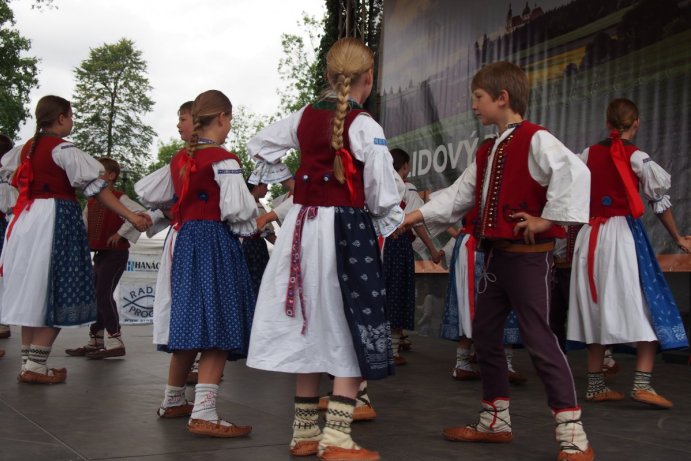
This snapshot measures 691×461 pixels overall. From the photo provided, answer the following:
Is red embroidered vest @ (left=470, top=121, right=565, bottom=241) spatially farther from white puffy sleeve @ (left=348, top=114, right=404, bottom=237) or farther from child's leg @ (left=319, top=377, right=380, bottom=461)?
child's leg @ (left=319, top=377, right=380, bottom=461)

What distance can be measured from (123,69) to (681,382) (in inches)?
1475

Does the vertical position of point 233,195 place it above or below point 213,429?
above

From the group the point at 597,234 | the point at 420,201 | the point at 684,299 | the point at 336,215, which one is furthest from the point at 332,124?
the point at 684,299

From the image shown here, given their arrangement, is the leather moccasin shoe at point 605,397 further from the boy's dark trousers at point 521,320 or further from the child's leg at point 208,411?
the child's leg at point 208,411

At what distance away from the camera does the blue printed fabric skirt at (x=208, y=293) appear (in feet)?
11.8

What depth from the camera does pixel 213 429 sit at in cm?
340

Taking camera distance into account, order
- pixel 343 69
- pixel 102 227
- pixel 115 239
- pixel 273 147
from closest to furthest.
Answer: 1. pixel 343 69
2. pixel 273 147
3. pixel 115 239
4. pixel 102 227

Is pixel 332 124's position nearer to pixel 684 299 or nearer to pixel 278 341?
pixel 278 341

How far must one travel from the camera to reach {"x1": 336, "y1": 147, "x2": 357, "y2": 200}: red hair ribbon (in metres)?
3.03

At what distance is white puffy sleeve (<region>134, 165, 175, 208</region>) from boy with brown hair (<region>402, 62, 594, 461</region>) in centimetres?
128

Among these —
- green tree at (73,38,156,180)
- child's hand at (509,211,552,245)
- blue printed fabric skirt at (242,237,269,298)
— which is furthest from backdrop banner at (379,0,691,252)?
green tree at (73,38,156,180)

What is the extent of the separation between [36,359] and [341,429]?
2.57 metres

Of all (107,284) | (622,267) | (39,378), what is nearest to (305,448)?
(622,267)

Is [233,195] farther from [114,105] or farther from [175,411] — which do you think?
[114,105]
